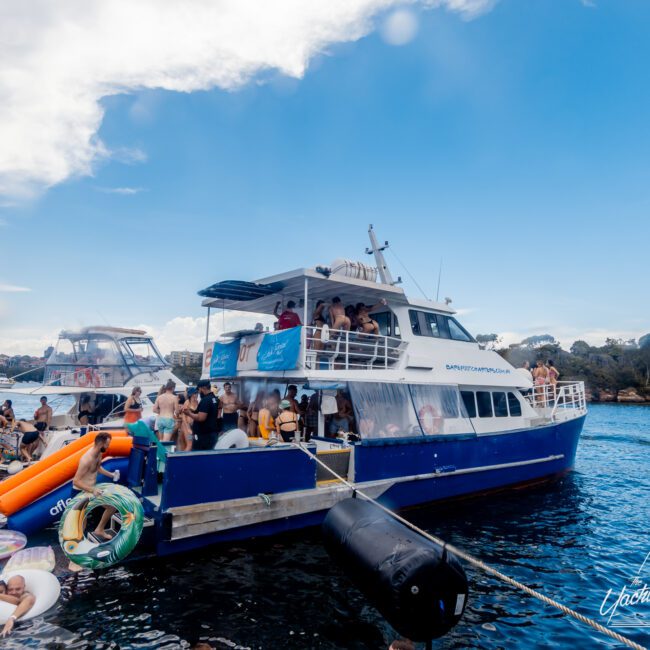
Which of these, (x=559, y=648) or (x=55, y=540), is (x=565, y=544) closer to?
(x=559, y=648)

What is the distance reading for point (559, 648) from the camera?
5344 millimetres

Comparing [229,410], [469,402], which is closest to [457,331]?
[469,402]

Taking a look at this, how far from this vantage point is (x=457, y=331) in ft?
40.1

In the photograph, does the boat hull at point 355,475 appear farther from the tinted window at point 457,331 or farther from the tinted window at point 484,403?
the tinted window at point 457,331

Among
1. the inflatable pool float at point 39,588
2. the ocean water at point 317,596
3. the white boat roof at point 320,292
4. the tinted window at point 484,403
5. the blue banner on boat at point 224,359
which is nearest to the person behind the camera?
the ocean water at point 317,596

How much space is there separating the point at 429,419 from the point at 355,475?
2444 millimetres

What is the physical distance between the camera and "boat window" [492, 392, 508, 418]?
39.9 ft

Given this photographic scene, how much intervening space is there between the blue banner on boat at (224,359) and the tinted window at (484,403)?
6.43 meters

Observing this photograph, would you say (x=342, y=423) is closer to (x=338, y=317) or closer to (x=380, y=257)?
(x=338, y=317)

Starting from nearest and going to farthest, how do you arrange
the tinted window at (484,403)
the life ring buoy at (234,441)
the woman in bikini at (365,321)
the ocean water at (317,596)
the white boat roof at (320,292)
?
1. the ocean water at (317,596)
2. the life ring buoy at (234,441)
3. the white boat roof at (320,292)
4. the woman in bikini at (365,321)
5. the tinted window at (484,403)

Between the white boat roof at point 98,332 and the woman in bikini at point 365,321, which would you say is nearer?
the woman in bikini at point 365,321

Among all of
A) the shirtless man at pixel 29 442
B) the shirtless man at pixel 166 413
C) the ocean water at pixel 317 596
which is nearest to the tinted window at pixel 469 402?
the ocean water at pixel 317 596

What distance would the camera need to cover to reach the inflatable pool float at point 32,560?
19.8ft

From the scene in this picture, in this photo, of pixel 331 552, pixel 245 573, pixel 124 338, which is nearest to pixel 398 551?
pixel 331 552
